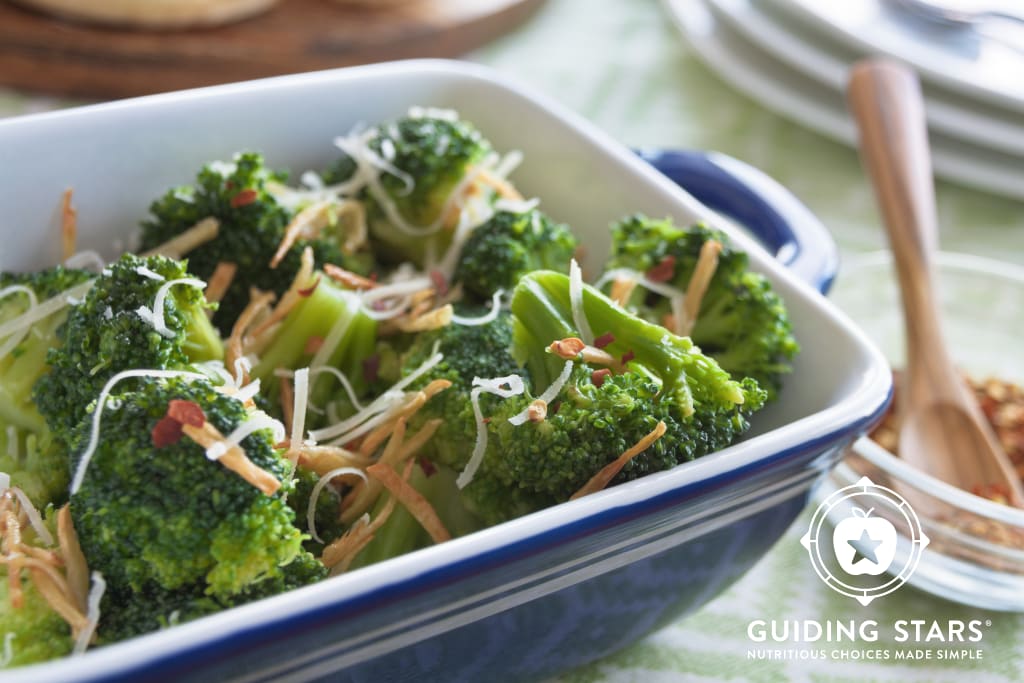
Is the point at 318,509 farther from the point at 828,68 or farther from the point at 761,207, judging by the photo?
the point at 828,68

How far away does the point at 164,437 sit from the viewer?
0.83 m

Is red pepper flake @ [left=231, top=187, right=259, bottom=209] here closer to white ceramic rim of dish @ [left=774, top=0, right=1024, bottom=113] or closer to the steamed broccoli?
the steamed broccoli

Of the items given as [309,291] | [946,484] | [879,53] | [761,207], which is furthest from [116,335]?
[879,53]

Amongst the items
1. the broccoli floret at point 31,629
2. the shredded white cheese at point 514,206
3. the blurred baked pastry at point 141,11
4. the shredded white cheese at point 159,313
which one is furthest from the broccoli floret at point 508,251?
the blurred baked pastry at point 141,11

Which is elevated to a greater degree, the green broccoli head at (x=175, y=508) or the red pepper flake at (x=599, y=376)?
the red pepper flake at (x=599, y=376)

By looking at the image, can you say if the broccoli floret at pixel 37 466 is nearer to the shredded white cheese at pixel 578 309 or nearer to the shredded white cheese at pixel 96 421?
the shredded white cheese at pixel 96 421

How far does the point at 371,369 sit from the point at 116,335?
0.32 metres

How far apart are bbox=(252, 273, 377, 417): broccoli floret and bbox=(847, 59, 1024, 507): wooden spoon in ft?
2.60

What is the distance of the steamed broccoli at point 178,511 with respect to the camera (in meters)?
0.80

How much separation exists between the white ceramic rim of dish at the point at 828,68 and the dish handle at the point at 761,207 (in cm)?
74

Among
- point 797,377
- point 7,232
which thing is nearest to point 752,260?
point 797,377

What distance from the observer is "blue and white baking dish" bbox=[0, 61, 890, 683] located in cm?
74

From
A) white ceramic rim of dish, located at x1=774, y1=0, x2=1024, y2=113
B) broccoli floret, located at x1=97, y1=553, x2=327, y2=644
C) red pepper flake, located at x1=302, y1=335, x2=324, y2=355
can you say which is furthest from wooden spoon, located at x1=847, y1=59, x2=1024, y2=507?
broccoli floret, located at x1=97, y1=553, x2=327, y2=644

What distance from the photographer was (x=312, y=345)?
1169 millimetres
